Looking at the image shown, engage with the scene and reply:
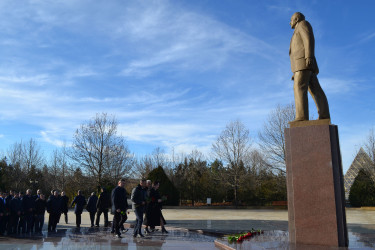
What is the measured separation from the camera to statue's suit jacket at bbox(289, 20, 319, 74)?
7.53 meters

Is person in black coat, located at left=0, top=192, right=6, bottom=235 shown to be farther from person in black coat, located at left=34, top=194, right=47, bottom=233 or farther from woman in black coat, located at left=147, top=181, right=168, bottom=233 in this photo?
woman in black coat, located at left=147, top=181, right=168, bottom=233

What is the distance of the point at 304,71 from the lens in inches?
301

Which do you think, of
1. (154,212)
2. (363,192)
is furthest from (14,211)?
(363,192)

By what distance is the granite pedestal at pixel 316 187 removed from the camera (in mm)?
6586

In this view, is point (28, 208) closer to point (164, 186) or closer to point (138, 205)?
point (138, 205)

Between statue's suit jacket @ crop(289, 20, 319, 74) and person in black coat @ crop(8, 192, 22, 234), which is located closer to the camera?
statue's suit jacket @ crop(289, 20, 319, 74)

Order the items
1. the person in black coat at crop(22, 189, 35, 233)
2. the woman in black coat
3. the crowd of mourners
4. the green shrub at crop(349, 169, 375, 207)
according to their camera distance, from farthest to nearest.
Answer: the green shrub at crop(349, 169, 375, 207), the person in black coat at crop(22, 189, 35, 233), the woman in black coat, the crowd of mourners

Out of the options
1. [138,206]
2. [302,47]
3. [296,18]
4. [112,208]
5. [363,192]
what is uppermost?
[296,18]

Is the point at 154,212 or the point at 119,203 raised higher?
the point at 119,203

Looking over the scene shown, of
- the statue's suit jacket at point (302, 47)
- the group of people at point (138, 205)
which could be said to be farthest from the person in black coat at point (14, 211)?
the statue's suit jacket at point (302, 47)

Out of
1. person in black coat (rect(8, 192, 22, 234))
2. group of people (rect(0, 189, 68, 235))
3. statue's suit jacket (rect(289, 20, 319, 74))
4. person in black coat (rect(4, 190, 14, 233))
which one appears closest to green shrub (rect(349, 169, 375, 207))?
statue's suit jacket (rect(289, 20, 319, 74))

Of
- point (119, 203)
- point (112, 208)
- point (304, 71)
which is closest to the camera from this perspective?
point (304, 71)

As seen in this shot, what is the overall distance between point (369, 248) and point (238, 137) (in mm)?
28396

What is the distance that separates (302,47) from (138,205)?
6498 mm
